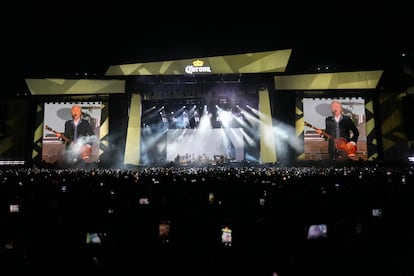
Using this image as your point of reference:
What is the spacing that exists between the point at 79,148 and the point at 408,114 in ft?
84.8

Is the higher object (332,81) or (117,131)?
(332,81)

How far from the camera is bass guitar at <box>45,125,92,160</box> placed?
28562mm

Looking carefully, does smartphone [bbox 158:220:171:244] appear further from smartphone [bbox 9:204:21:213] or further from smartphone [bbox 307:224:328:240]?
smartphone [bbox 9:204:21:213]

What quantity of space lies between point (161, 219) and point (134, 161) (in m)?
21.8

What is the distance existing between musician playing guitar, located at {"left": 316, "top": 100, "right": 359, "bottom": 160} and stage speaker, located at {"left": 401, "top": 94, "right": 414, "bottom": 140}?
3860mm

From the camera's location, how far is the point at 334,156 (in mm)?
26609

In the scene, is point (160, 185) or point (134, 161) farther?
point (134, 161)

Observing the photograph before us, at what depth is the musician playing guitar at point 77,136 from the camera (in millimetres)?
28625

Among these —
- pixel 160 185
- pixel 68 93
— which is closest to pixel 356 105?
pixel 160 185

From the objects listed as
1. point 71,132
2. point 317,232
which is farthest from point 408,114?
point 71,132

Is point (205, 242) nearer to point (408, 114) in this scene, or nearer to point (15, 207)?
point (15, 207)

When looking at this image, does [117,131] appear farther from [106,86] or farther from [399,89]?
[399,89]

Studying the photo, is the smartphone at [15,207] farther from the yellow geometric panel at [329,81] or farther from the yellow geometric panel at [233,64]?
the yellow geometric panel at [329,81]

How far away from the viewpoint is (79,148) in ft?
94.3
